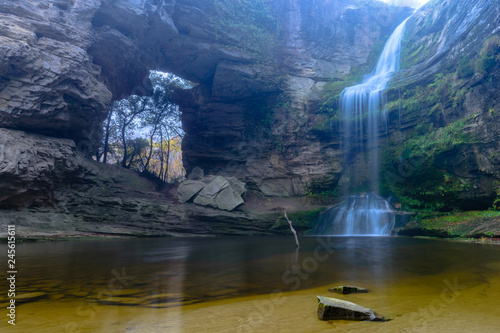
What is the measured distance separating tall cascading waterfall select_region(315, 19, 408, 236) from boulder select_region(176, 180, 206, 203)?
9024 mm

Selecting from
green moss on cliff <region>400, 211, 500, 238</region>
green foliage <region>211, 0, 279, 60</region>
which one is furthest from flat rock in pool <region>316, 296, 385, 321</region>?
green foliage <region>211, 0, 279, 60</region>

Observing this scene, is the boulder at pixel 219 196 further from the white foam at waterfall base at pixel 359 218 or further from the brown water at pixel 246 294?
the brown water at pixel 246 294

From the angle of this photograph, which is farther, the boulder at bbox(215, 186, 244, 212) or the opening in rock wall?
the opening in rock wall

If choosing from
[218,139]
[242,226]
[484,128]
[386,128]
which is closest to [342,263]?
[242,226]

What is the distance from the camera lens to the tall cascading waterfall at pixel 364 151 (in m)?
17.7

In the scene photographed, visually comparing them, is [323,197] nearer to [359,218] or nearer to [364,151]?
[359,218]

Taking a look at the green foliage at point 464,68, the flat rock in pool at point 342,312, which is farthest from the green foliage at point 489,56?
the flat rock in pool at point 342,312

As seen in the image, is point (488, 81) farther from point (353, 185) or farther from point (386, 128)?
point (353, 185)

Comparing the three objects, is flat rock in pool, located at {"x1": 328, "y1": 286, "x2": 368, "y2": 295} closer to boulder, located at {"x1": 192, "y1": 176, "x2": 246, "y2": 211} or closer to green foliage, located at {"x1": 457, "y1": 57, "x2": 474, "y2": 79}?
boulder, located at {"x1": 192, "y1": 176, "x2": 246, "y2": 211}

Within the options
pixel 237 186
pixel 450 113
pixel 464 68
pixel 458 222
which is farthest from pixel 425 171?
pixel 237 186

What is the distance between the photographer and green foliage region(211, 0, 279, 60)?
23114 millimetres

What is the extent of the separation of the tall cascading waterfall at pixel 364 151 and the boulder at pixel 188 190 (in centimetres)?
902

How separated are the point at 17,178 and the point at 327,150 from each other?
20.7 meters

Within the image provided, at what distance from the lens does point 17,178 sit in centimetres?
1309
